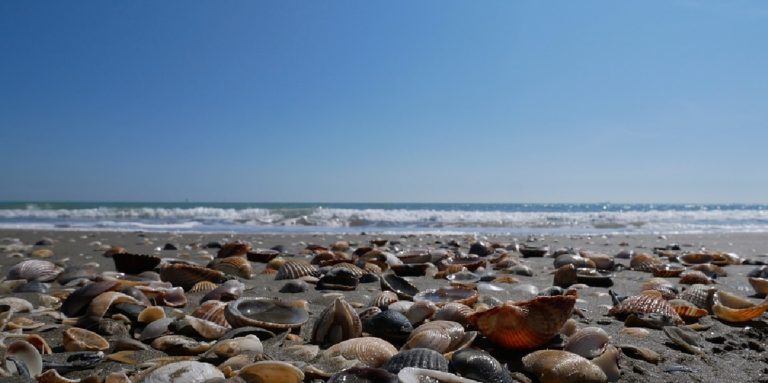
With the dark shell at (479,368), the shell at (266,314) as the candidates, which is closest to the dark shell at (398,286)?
the shell at (266,314)

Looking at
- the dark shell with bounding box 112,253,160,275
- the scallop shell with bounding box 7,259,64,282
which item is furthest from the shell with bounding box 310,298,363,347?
the scallop shell with bounding box 7,259,64,282

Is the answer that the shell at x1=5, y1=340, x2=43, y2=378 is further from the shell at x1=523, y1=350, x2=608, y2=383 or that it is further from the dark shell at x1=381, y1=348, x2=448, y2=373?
the shell at x1=523, y1=350, x2=608, y2=383

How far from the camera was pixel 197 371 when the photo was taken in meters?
1.66

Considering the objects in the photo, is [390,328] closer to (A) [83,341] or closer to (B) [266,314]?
(B) [266,314]

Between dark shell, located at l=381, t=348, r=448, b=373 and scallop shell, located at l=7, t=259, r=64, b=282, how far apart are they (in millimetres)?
3483

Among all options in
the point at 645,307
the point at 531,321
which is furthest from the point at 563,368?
the point at 645,307

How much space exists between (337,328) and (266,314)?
0.50 m

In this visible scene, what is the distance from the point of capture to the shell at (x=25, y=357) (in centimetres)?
174

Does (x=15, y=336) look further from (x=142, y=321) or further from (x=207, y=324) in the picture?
(x=207, y=324)

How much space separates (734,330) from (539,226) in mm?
15533

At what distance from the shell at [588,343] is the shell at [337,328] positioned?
0.91 metres

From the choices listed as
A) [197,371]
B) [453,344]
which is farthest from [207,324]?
[453,344]

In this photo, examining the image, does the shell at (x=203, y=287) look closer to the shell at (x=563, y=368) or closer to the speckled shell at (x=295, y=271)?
the speckled shell at (x=295, y=271)

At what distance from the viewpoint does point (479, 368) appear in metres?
1.77
